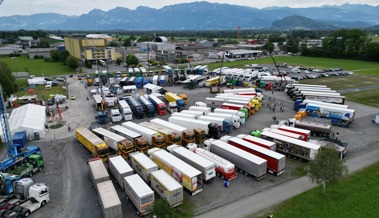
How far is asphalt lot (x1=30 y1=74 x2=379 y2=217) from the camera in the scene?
20750mm

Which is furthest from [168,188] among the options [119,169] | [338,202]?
[338,202]

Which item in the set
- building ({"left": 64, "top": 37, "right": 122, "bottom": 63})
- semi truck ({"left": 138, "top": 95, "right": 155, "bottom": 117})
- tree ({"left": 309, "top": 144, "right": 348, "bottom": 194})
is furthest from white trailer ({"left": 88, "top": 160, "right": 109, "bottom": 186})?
building ({"left": 64, "top": 37, "right": 122, "bottom": 63})

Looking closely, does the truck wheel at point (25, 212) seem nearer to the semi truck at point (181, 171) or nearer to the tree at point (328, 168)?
the semi truck at point (181, 171)

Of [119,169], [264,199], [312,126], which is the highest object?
[119,169]

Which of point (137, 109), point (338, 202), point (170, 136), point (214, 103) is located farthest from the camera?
point (214, 103)

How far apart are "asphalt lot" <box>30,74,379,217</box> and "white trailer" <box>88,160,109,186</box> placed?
1.59 m

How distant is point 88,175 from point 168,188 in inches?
401

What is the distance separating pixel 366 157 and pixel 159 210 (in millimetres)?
23733

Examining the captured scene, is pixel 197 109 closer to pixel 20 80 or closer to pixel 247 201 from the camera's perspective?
pixel 247 201

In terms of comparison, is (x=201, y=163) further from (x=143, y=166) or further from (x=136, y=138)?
(x=136, y=138)

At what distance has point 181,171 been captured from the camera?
872 inches

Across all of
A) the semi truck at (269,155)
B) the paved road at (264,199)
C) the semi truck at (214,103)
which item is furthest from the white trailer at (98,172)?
the semi truck at (214,103)

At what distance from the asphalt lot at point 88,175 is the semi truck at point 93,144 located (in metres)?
1.24

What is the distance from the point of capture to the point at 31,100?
5297 centimetres
